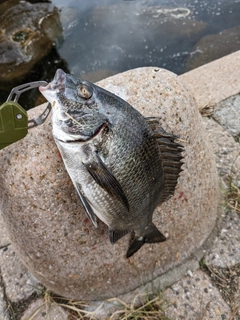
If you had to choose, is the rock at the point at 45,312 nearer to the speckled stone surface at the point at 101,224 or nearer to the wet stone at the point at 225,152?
the speckled stone surface at the point at 101,224

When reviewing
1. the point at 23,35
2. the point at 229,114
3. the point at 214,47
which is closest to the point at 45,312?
the point at 229,114

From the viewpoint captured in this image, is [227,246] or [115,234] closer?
[115,234]

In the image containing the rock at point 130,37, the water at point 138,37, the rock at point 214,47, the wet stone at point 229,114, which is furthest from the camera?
the rock at point 130,37

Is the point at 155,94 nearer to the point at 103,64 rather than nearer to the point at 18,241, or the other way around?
the point at 18,241

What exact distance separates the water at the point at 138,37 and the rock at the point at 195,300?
467cm

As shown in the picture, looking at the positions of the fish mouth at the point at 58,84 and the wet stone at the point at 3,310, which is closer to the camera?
the fish mouth at the point at 58,84

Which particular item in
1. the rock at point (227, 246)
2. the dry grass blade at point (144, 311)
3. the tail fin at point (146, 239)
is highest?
the tail fin at point (146, 239)

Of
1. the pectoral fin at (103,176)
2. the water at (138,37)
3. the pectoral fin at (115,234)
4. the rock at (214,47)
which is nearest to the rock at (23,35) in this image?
the water at (138,37)

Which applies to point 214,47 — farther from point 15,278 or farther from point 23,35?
point 15,278

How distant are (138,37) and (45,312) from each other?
6.25 m

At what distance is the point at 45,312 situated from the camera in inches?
103

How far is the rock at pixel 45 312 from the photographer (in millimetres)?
2596

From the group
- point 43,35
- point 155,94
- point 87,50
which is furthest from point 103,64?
point 155,94

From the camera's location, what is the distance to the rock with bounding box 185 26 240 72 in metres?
6.58
